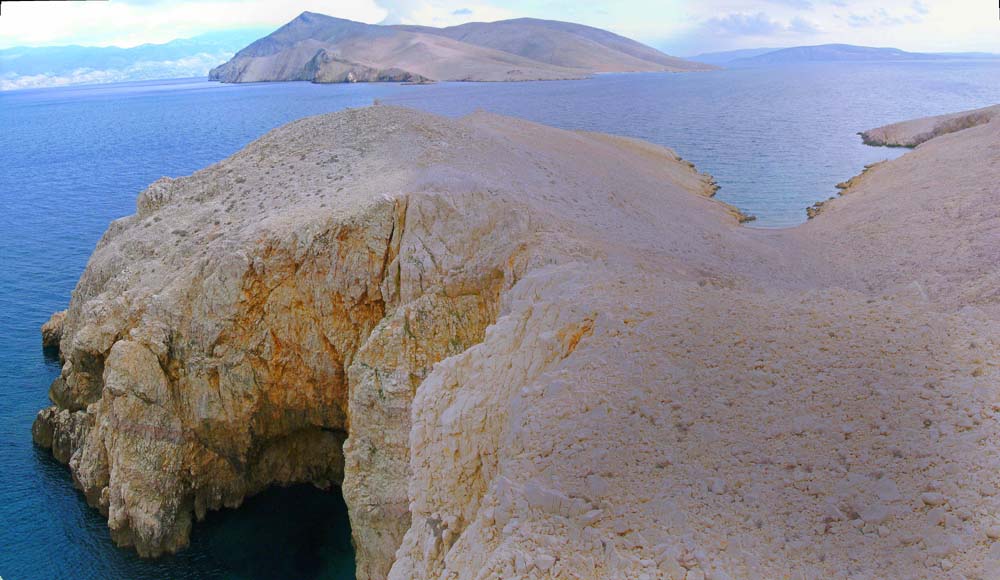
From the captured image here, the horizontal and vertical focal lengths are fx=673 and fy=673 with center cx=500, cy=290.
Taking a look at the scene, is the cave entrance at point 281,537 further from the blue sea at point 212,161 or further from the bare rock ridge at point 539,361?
the bare rock ridge at point 539,361

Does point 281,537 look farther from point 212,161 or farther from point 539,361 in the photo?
point 212,161

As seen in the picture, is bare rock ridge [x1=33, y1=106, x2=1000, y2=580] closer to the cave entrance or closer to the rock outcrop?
the cave entrance

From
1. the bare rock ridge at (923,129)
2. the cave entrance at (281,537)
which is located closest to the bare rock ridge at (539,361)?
the cave entrance at (281,537)

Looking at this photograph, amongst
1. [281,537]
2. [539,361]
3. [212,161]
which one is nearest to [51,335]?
[281,537]

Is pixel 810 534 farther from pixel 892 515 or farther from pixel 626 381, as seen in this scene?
pixel 626 381

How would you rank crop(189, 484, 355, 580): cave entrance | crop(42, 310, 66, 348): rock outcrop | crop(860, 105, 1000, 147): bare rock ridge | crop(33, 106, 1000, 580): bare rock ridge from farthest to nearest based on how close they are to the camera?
crop(860, 105, 1000, 147): bare rock ridge
crop(42, 310, 66, 348): rock outcrop
crop(189, 484, 355, 580): cave entrance
crop(33, 106, 1000, 580): bare rock ridge

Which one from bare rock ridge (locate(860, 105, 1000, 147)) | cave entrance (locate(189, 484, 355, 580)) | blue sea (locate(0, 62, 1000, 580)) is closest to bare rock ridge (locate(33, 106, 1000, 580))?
cave entrance (locate(189, 484, 355, 580))
